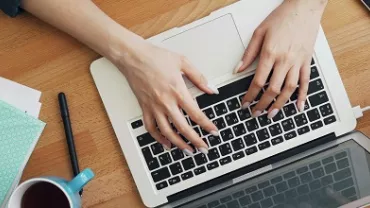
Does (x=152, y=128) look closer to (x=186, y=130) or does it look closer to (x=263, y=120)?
(x=186, y=130)

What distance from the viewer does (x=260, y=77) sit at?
73cm

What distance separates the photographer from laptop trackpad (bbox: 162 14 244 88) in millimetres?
755

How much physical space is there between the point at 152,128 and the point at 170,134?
0.03m

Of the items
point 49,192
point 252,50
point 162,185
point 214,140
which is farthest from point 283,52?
point 49,192

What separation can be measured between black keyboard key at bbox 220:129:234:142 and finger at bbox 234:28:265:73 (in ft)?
0.29

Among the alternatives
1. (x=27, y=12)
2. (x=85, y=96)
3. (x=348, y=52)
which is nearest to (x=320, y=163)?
(x=348, y=52)

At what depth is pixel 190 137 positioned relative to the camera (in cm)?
74

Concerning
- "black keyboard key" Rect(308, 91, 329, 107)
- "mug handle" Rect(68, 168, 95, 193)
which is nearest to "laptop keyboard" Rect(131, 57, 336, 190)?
"black keyboard key" Rect(308, 91, 329, 107)

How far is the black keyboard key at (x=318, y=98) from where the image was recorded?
0.76m

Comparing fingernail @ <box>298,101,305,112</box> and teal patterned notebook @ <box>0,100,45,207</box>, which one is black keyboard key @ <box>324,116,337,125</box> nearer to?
fingernail @ <box>298,101,305,112</box>

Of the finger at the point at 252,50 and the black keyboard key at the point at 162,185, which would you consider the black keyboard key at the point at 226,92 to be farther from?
the black keyboard key at the point at 162,185

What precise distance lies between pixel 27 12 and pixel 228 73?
316 millimetres

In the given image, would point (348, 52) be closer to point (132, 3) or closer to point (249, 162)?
point (249, 162)

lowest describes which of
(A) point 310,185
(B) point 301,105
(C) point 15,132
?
(A) point 310,185
